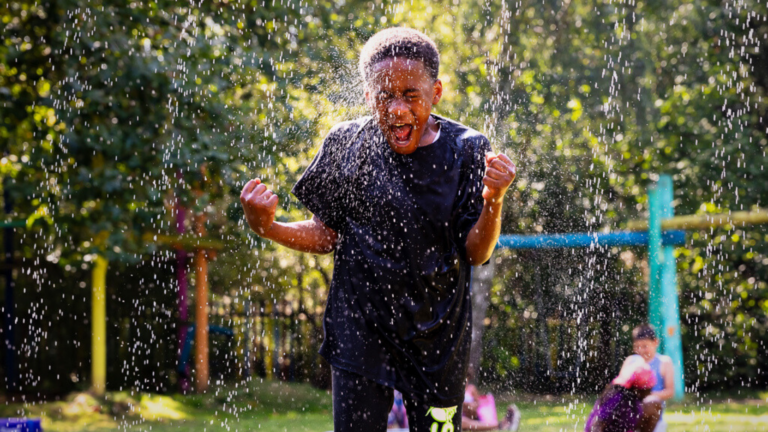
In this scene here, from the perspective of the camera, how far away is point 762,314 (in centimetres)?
925

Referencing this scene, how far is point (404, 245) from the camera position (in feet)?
6.75

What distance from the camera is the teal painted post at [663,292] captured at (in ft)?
19.4

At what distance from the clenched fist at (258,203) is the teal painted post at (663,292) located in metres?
4.55

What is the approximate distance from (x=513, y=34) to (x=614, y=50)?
64.4 inches

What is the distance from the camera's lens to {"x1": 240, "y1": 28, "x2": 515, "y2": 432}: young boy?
2.04 metres

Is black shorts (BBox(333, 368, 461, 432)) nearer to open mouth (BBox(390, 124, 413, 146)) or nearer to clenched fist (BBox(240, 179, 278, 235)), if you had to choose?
clenched fist (BBox(240, 179, 278, 235))

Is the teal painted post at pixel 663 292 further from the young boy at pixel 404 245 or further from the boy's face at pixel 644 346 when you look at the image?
the young boy at pixel 404 245

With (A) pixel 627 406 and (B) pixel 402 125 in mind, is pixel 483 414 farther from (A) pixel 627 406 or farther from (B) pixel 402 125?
(B) pixel 402 125

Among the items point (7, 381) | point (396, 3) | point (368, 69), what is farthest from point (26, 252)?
point (368, 69)

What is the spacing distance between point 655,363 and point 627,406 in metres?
1.09

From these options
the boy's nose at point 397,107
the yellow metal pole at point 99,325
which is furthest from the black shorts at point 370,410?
the yellow metal pole at point 99,325

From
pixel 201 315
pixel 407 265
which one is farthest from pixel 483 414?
pixel 407 265

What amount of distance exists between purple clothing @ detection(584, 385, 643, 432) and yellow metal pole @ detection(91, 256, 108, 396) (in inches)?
204

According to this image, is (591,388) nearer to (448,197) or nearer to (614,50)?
(448,197)
